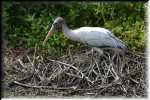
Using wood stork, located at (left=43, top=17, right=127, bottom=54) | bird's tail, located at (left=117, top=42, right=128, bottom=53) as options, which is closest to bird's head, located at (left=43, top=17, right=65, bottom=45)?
wood stork, located at (left=43, top=17, right=127, bottom=54)

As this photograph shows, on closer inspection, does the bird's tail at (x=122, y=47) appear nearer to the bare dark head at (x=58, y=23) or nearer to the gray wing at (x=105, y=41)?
the gray wing at (x=105, y=41)

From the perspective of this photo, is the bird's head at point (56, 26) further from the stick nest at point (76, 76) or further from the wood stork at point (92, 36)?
the stick nest at point (76, 76)

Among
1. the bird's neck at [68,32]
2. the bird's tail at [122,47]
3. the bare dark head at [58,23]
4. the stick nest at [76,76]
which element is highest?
the bare dark head at [58,23]

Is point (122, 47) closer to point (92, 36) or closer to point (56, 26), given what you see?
point (92, 36)

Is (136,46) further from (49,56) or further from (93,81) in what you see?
(49,56)

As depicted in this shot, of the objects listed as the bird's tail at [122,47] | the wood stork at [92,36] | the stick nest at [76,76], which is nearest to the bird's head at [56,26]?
the wood stork at [92,36]

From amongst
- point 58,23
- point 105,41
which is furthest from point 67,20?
point 105,41

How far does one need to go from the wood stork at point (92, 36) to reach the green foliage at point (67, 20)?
0.06 ft

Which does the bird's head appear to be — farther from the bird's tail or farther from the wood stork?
the bird's tail

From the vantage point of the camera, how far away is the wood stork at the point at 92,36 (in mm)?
2096

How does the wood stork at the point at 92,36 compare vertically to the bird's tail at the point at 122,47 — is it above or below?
above

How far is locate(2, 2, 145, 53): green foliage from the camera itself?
2102 mm

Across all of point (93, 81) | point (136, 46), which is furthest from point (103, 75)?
point (136, 46)

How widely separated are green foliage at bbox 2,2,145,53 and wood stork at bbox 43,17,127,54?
19 millimetres
